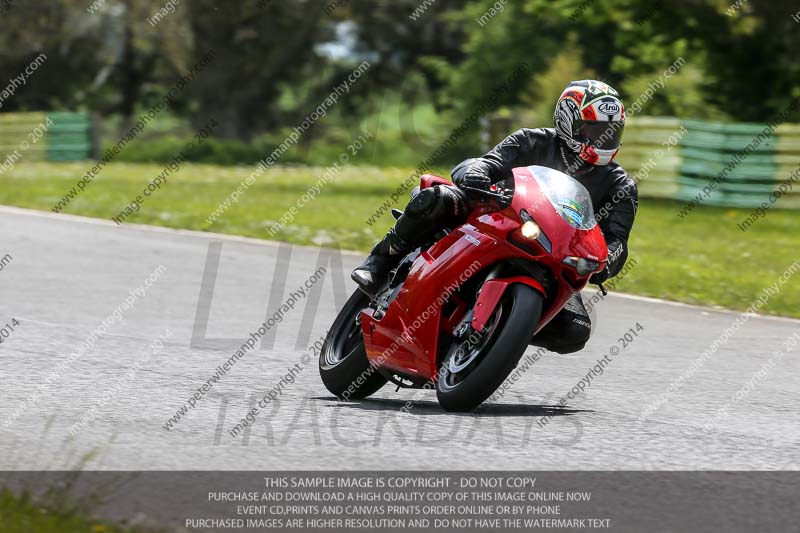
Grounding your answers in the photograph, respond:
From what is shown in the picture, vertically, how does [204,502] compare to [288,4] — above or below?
above

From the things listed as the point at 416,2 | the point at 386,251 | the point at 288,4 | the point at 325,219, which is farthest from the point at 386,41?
the point at 386,251

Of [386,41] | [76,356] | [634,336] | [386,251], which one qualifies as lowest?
[386,41]

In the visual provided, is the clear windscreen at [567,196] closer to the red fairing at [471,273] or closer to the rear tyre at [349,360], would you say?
the red fairing at [471,273]

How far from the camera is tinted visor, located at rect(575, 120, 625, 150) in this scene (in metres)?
7.19

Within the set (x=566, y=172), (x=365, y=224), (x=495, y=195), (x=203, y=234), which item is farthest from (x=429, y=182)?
(x=365, y=224)

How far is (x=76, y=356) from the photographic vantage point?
868 centimetres

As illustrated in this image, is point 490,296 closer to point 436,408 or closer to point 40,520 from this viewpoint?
point 436,408

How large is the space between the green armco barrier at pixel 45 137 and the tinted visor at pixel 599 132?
25.6m

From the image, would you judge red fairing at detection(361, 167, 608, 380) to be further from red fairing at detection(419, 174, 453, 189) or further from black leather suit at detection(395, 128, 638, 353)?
black leather suit at detection(395, 128, 638, 353)

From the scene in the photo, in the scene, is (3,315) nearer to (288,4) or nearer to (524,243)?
(524,243)

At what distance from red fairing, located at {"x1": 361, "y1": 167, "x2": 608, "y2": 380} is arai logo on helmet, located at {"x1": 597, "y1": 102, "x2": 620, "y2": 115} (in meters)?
0.55

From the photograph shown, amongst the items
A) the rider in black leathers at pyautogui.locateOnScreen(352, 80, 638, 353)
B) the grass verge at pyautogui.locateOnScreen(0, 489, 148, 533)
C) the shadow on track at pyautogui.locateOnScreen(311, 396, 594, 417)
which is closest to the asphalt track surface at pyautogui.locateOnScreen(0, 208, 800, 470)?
the shadow on track at pyautogui.locateOnScreen(311, 396, 594, 417)

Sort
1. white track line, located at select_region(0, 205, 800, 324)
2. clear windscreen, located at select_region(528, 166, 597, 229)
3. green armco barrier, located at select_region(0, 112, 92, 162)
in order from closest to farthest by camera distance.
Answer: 1. clear windscreen, located at select_region(528, 166, 597, 229)
2. white track line, located at select_region(0, 205, 800, 324)
3. green armco barrier, located at select_region(0, 112, 92, 162)

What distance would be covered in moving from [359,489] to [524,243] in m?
1.71
